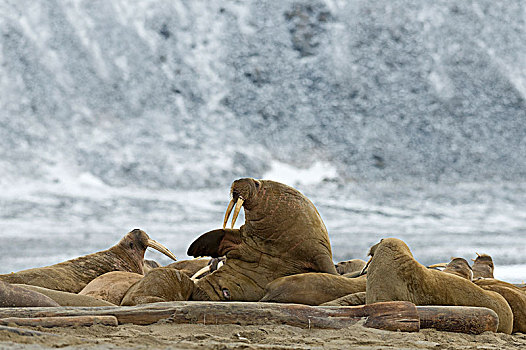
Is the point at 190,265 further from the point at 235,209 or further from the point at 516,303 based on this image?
the point at 516,303

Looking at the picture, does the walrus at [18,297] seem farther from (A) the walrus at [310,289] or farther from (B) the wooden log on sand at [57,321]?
(A) the walrus at [310,289]

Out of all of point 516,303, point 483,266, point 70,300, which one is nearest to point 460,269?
point 516,303

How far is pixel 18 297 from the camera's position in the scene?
4508 millimetres

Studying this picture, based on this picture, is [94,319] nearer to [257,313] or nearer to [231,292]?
[257,313]

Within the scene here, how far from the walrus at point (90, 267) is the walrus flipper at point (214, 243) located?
2.08 m

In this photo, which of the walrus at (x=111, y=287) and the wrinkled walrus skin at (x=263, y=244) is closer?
the walrus at (x=111, y=287)

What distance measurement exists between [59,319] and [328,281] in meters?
3.61

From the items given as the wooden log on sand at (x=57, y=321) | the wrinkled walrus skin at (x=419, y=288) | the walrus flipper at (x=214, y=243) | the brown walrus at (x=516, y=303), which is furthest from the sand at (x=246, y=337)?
the walrus flipper at (x=214, y=243)

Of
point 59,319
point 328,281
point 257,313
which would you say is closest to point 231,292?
point 328,281

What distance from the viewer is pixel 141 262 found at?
34.8 ft

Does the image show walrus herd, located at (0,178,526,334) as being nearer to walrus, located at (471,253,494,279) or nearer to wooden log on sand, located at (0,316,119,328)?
wooden log on sand, located at (0,316,119,328)

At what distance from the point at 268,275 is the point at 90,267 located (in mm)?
3681

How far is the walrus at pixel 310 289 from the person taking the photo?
602cm

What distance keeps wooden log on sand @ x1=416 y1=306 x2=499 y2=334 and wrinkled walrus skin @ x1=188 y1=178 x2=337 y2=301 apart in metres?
3.04
